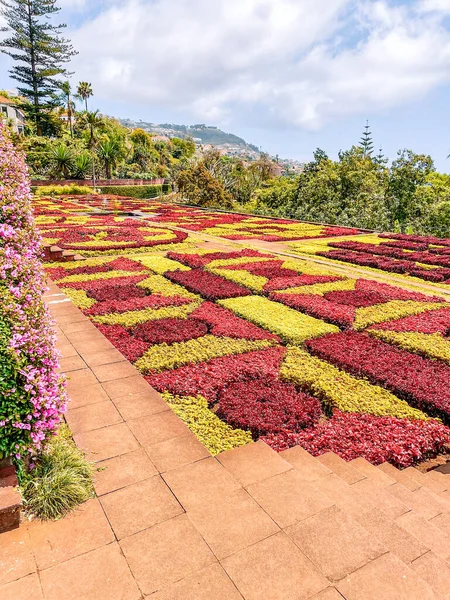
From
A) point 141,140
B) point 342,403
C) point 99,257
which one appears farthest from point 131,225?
point 141,140

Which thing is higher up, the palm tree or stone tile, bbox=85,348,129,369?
the palm tree

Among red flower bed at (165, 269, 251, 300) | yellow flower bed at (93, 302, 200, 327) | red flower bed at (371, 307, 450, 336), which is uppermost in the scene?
red flower bed at (371, 307, 450, 336)

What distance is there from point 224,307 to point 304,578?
677cm

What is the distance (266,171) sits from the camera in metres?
55.2

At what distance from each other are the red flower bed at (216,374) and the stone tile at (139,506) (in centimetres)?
220

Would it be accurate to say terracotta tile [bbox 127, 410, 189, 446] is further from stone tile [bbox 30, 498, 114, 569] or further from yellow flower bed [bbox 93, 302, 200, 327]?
yellow flower bed [bbox 93, 302, 200, 327]

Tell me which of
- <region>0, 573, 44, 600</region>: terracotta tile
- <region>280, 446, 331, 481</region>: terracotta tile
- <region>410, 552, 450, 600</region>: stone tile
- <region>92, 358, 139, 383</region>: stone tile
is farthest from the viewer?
<region>92, 358, 139, 383</region>: stone tile

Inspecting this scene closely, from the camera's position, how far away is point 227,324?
25.7 ft

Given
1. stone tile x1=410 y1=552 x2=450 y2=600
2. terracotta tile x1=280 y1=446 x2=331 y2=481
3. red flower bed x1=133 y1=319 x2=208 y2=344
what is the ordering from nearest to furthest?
stone tile x1=410 y1=552 x2=450 y2=600, terracotta tile x1=280 y1=446 x2=331 y2=481, red flower bed x1=133 y1=319 x2=208 y2=344

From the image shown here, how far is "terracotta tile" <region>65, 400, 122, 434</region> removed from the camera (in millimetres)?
4082

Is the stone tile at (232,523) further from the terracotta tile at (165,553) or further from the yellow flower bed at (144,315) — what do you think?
the yellow flower bed at (144,315)

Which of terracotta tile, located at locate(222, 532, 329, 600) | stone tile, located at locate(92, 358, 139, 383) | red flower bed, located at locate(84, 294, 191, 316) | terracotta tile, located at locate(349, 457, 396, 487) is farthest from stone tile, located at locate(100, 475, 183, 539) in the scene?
red flower bed, located at locate(84, 294, 191, 316)

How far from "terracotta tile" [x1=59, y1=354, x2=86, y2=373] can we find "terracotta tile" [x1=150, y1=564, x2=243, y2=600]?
3459 millimetres

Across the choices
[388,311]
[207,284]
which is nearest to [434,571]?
[388,311]
